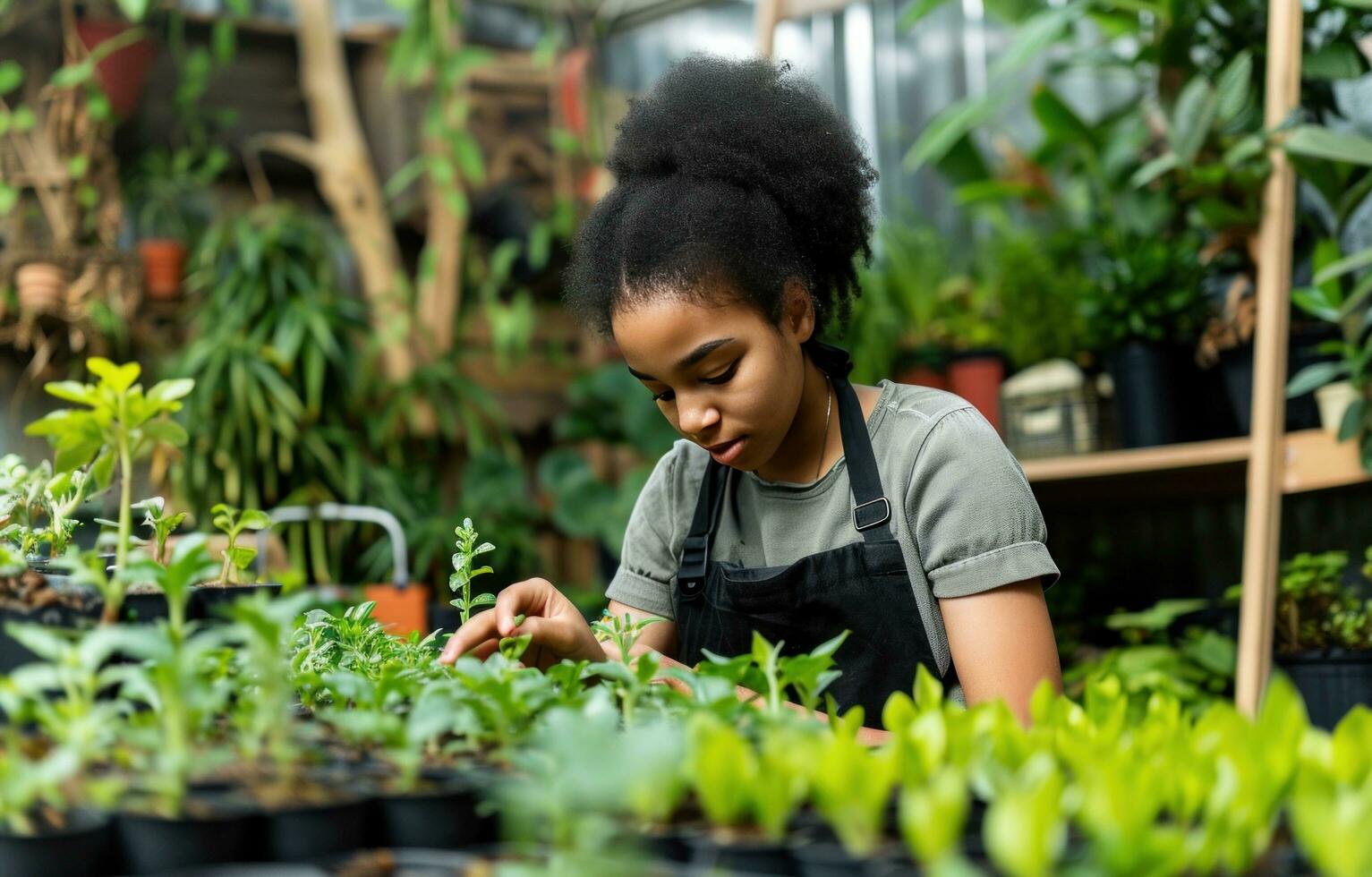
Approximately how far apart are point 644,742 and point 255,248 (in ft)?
9.98

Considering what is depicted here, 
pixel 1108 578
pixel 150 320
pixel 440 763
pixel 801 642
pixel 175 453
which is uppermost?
pixel 150 320

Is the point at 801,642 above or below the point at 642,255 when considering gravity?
below

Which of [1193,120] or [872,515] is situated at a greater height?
[1193,120]

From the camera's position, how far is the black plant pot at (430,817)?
1.92ft

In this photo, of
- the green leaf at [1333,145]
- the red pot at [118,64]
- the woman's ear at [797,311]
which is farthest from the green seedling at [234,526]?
the red pot at [118,64]

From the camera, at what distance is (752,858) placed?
1.68 feet

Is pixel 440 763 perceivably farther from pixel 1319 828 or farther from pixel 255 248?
pixel 255 248

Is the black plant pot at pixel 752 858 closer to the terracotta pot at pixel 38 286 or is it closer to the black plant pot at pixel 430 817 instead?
the black plant pot at pixel 430 817

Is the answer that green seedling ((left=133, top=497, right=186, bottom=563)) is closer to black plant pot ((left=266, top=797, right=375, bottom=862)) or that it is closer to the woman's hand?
the woman's hand

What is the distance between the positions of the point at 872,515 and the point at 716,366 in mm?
278

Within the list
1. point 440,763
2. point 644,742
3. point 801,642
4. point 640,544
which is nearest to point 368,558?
point 640,544

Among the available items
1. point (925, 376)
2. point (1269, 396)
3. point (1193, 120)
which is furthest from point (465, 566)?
point (925, 376)

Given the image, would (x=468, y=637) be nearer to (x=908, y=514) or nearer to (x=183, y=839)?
(x=183, y=839)

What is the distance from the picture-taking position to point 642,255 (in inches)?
52.6
